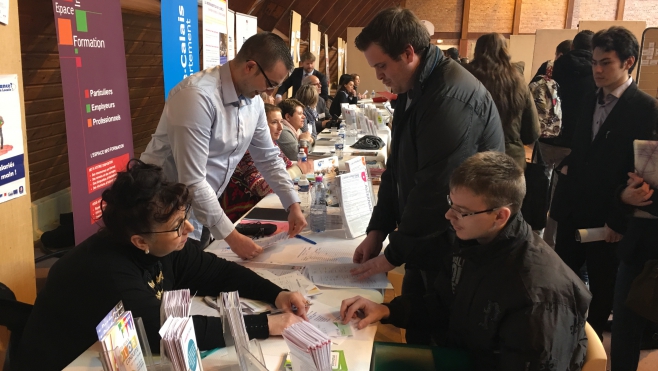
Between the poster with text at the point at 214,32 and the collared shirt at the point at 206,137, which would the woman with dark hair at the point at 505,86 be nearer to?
the collared shirt at the point at 206,137

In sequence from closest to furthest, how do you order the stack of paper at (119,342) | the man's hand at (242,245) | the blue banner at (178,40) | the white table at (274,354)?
the stack of paper at (119,342) < the white table at (274,354) < the man's hand at (242,245) < the blue banner at (178,40)

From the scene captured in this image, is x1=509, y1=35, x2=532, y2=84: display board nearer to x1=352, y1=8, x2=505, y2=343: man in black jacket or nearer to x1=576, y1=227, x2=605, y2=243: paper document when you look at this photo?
x1=576, y1=227, x2=605, y2=243: paper document

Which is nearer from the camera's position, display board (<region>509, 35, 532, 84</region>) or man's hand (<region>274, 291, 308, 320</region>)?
man's hand (<region>274, 291, 308, 320</region>)

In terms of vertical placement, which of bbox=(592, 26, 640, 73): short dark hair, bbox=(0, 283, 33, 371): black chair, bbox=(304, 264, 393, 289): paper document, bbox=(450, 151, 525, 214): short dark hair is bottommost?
bbox=(0, 283, 33, 371): black chair

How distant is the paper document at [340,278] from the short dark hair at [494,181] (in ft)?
1.72

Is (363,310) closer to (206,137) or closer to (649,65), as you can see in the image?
(206,137)

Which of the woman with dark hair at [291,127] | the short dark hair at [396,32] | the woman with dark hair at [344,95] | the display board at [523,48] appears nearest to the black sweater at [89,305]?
the short dark hair at [396,32]

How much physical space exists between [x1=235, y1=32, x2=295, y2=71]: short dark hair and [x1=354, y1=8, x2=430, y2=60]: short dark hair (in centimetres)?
39

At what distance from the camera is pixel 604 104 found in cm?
254

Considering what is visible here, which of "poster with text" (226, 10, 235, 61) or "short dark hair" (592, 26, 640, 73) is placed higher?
"poster with text" (226, 10, 235, 61)

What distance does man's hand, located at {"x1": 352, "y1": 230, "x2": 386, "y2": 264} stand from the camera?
1.96m

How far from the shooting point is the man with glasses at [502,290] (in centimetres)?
127

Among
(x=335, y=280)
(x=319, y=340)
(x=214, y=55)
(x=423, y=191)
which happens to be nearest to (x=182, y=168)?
(x=335, y=280)

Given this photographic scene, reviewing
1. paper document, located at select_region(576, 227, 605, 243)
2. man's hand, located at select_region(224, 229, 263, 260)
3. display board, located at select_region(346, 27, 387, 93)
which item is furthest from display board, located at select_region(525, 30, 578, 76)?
man's hand, located at select_region(224, 229, 263, 260)
